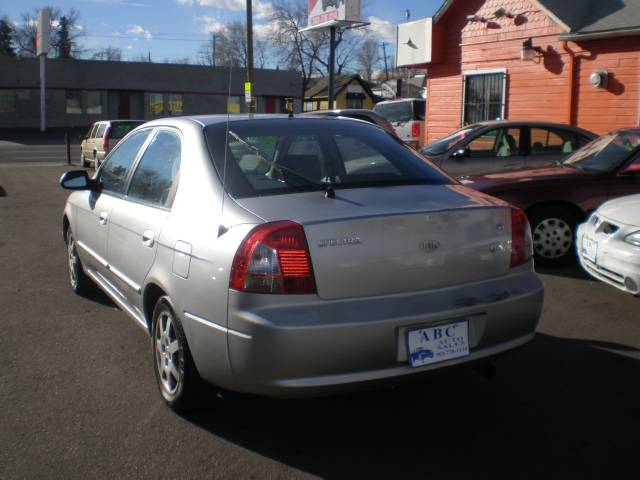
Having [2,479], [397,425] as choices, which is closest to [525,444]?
[397,425]

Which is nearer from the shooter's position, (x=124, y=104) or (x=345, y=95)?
(x=124, y=104)

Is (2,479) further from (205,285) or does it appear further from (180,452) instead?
(205,285)

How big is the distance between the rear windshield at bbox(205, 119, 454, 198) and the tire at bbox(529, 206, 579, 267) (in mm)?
3458

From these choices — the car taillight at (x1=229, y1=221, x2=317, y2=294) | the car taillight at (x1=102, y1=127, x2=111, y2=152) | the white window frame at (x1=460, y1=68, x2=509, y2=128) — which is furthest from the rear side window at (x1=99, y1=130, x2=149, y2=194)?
the car taillight at (x1=102, y1=127, x2=111, y2=152)

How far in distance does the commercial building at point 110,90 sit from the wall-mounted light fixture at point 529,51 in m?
30.8

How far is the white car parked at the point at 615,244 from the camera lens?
543 cm

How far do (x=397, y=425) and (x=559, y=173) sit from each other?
4.74 metres

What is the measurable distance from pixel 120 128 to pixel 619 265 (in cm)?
1831

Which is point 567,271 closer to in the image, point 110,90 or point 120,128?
point 120,128

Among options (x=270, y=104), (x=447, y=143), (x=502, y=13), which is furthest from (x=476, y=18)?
(x=270, y=104)

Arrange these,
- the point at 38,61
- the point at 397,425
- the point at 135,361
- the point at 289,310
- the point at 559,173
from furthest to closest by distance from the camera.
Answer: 1. the point at 38,61
2. the point at 559,173
3. the point at 135,361
4. the point at 397,425
5. the point at 289,310

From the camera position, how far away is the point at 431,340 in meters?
3.27

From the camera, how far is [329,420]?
378 cm

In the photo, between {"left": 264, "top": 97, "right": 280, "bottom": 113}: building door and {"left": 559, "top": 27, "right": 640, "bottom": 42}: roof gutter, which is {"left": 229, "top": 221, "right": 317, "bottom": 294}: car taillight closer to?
{"left": 559, "top": 27, "right": 640, "bottom": 42}: roof gutter
